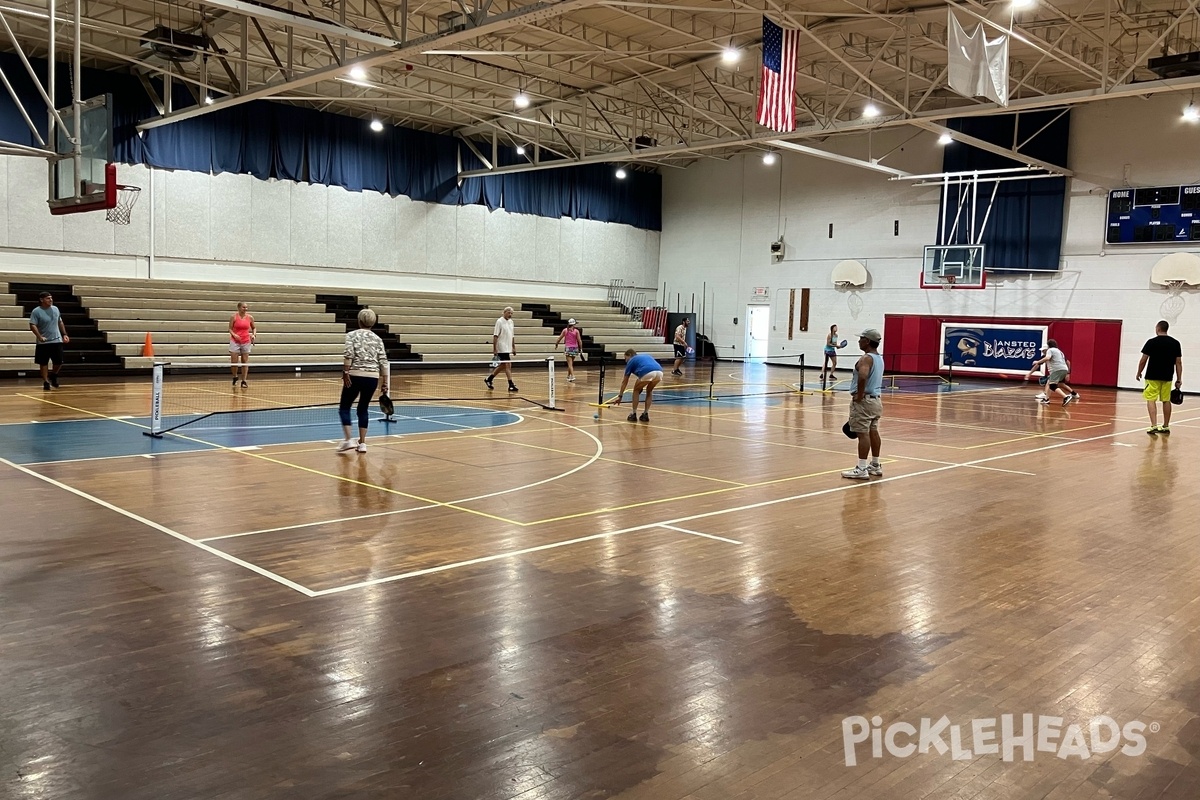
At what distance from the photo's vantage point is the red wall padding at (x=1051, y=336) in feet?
93.9

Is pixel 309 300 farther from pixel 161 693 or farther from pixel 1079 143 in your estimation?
pixel 161 693

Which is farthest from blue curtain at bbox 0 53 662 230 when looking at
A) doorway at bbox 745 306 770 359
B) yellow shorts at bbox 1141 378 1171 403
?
yellow shorts at bbox 1141 378 1171 403

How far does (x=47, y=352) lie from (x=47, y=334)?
41cm

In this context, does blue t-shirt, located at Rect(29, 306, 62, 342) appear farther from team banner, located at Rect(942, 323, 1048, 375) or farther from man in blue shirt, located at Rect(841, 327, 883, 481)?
team banner, located at Rect(942, 323, 1048, 375)

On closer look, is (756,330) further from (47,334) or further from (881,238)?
(47,334)

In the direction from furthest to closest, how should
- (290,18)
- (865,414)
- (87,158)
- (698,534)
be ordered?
1. (290,18)
2. (87,158)
3. (865,414)
4. (698,534)

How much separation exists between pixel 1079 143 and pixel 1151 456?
754 inches

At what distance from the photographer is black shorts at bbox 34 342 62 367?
59.4ft

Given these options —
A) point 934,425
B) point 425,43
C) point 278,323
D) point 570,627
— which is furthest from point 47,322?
point 934,425

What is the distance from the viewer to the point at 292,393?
19.2m

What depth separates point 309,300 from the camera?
29.4 m

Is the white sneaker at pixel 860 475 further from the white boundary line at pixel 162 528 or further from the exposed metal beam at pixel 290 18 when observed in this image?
the exposed metal beam at pixel 290 18

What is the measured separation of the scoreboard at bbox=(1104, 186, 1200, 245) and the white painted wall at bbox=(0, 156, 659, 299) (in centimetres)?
1852

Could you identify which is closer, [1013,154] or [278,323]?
[1013,154]
